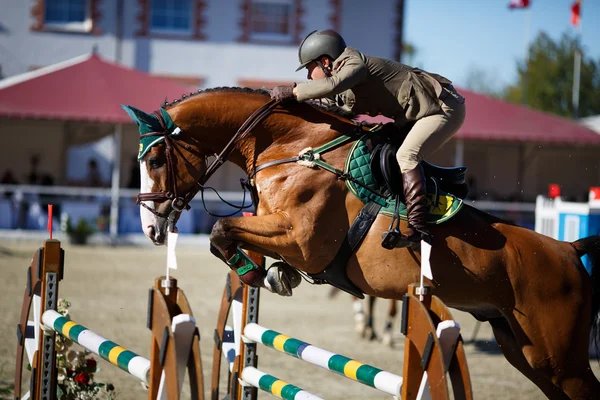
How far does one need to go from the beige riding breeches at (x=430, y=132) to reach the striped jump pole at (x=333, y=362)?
109 cm

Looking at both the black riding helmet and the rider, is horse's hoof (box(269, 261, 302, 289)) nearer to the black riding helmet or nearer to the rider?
the rider

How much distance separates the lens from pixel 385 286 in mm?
4160

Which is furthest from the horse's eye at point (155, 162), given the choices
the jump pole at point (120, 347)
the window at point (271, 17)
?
the window at point (271, 17)

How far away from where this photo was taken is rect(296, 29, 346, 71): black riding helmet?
14.1 ft

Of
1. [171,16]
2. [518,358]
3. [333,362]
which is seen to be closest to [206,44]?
[171,16]

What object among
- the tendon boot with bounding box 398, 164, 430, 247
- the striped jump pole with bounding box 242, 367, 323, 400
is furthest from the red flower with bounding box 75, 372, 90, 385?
the tendon boot with bounding box 398, 164, 430, 247

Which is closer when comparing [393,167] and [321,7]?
[393,167]

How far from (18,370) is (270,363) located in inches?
115

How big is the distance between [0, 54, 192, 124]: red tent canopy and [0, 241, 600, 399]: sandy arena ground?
3184 mm

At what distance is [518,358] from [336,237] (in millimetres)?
1304

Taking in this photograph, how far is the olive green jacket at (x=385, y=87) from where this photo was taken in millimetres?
4078

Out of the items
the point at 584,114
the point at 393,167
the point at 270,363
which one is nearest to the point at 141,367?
the point at 393,167

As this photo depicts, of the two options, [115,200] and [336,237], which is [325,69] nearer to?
[336,237]

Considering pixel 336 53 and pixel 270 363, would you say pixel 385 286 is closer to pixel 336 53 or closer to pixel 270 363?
pixel 336 53
